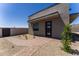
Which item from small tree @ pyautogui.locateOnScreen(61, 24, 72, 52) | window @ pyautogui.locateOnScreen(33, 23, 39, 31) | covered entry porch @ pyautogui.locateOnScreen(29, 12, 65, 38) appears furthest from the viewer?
window @ pyautogui.locateOnScreen(33, 23, 39, 31)

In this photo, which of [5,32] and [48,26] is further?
[5,32]

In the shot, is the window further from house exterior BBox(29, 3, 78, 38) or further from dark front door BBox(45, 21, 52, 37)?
dark front door BBox(45, 21, 52, 37)

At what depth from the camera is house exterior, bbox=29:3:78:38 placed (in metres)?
8.86

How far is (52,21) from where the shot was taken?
9.98 m

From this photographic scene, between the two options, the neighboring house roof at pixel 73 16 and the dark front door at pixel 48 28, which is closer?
the neighboring house roof at pixel 73 16

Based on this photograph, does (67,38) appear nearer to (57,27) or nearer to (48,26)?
(57,27)

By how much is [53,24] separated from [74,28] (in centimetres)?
258

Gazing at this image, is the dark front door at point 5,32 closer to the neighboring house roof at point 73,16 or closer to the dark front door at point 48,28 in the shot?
the dark front door at point 48,28

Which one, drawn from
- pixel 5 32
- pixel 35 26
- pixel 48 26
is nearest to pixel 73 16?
pixel 48 26

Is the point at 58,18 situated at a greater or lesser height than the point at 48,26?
greater

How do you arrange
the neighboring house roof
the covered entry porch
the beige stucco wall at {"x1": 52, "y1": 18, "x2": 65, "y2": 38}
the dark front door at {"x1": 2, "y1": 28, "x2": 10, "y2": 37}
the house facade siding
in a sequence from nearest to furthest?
the neighboring house roof < the house facade siding < the beige stucco wall at {"x1": 52, "y1": 18, "x2": 65, "y2": 38} < the covered entry porch < the dark front door at {"x1": 2, "y1": 28, "x2": 10, "y2": 37}

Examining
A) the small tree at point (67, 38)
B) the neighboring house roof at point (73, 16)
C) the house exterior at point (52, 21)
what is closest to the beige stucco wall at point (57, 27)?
the house exterior at point (52, 21)

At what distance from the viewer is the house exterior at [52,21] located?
886 cm

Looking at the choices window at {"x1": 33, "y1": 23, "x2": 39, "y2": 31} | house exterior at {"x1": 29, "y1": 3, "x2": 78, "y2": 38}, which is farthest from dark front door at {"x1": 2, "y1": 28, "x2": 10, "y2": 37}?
window at {"x1": 33, "y1": 23, "x2": 39, "y2": 31}
